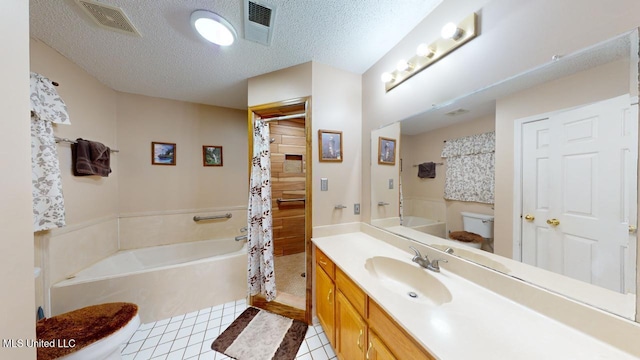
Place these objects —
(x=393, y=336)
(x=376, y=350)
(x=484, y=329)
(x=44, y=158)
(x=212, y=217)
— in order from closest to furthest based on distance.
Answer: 1. (x=484, y=329)
2. (x=393, y=336)
3. (x=376, y=350)
4. (x=44, y=158)
5. (x=212, y=217)

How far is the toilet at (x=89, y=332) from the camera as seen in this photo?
1021 mm

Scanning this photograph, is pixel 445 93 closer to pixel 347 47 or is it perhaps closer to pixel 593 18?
pixel 593 18

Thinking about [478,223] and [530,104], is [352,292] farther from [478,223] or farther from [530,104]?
[530,104]

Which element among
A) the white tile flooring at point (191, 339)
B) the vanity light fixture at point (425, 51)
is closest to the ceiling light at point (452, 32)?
the vanity light fixture at point (425, 51)

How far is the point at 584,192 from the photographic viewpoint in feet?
2.27

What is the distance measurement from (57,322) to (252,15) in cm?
229

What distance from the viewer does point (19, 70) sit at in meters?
0.54

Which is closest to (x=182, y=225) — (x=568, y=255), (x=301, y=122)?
(x=301, y=122)

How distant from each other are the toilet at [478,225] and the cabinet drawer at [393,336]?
0.62 meters

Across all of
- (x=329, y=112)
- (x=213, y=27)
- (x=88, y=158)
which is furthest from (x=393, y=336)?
(x=88, y=158)

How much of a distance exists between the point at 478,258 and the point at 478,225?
0.17 m

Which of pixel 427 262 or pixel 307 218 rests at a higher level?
pixel 307 218

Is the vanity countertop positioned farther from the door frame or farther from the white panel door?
the door frame

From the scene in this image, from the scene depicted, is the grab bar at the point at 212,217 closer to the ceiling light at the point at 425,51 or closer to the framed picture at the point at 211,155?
the framed picture at the point at 211,155
